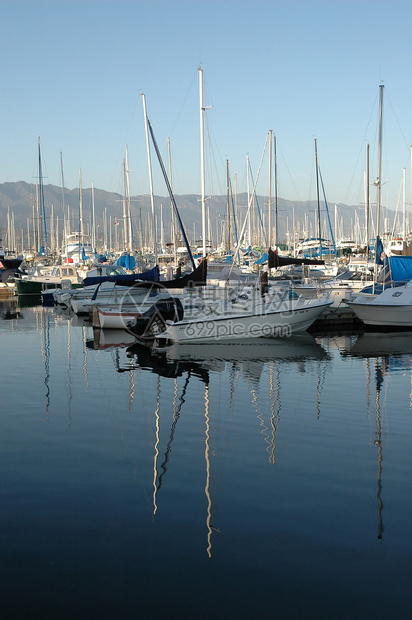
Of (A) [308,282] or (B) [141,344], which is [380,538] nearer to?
(B) [141,344]

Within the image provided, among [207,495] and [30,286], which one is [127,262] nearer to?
[30,286]

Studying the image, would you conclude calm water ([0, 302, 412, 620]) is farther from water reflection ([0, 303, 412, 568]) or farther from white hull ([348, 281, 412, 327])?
white hull ([348, 281, 412, 327])

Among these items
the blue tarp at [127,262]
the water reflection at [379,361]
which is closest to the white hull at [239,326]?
the water reflection at [379,361]

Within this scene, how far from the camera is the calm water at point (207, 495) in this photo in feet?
22.3

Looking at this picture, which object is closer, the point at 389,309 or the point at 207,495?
the point at 207,495

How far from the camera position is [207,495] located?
9477 mm

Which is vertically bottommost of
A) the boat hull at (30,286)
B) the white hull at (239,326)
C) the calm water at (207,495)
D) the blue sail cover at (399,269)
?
the calm water at (207,495)

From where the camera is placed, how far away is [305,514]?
8711 millimetres

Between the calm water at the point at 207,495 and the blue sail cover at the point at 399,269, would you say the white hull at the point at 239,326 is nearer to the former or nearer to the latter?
the calm water at the point at 207,495

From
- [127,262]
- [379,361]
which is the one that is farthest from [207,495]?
[127,262]

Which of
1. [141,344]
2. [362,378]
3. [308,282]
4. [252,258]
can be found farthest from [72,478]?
[252,258]

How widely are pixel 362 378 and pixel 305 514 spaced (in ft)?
33.8

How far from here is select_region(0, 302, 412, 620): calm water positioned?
268 inches

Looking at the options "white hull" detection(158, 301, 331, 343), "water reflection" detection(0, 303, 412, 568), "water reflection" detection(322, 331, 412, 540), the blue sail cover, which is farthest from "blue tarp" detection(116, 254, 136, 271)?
"white hull" detection(158, 301, 331, 343)
